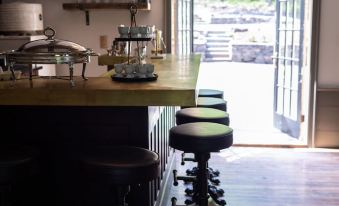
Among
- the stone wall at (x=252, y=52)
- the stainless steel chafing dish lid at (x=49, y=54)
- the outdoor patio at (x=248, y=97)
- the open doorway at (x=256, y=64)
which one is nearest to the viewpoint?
the stainless steel chafing dish lid at (x=49, y=54)

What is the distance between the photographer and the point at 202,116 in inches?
135

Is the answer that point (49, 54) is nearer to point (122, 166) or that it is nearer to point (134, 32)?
point (134, 32)

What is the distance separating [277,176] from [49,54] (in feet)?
8.76

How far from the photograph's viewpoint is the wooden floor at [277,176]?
368cm

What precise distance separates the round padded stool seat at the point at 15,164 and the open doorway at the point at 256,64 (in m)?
2.38

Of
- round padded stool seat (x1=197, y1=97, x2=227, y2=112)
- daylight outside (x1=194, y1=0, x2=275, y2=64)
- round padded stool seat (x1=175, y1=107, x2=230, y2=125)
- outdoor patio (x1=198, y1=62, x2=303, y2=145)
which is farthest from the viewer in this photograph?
daylight outside (x1=194, y1=0, x2=275, y2=64)

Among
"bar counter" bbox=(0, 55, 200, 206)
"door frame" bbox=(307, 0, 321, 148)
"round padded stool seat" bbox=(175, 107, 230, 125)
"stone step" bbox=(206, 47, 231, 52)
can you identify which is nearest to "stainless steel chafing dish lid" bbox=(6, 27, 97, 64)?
"bar counter" bbox=(0, 55, 200, 206)

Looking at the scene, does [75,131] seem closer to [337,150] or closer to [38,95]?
[38,95]

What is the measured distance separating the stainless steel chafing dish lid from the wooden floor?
1.76 metres

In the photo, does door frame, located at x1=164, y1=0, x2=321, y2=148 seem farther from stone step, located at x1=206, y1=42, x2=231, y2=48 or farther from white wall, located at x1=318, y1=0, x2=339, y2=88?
stone step, located at x1=206, y1=42, x2=231, y2=48

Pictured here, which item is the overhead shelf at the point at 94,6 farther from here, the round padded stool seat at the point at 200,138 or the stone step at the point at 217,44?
the stone step at the point at 217,44

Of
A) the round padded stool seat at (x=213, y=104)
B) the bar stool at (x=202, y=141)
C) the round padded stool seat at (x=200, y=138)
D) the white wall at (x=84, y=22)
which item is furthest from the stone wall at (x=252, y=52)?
the round padded stool seat at (x=200, y=138)

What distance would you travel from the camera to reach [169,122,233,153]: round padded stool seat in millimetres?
2734

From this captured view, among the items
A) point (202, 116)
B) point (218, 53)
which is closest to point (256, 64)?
point (218, 53)
